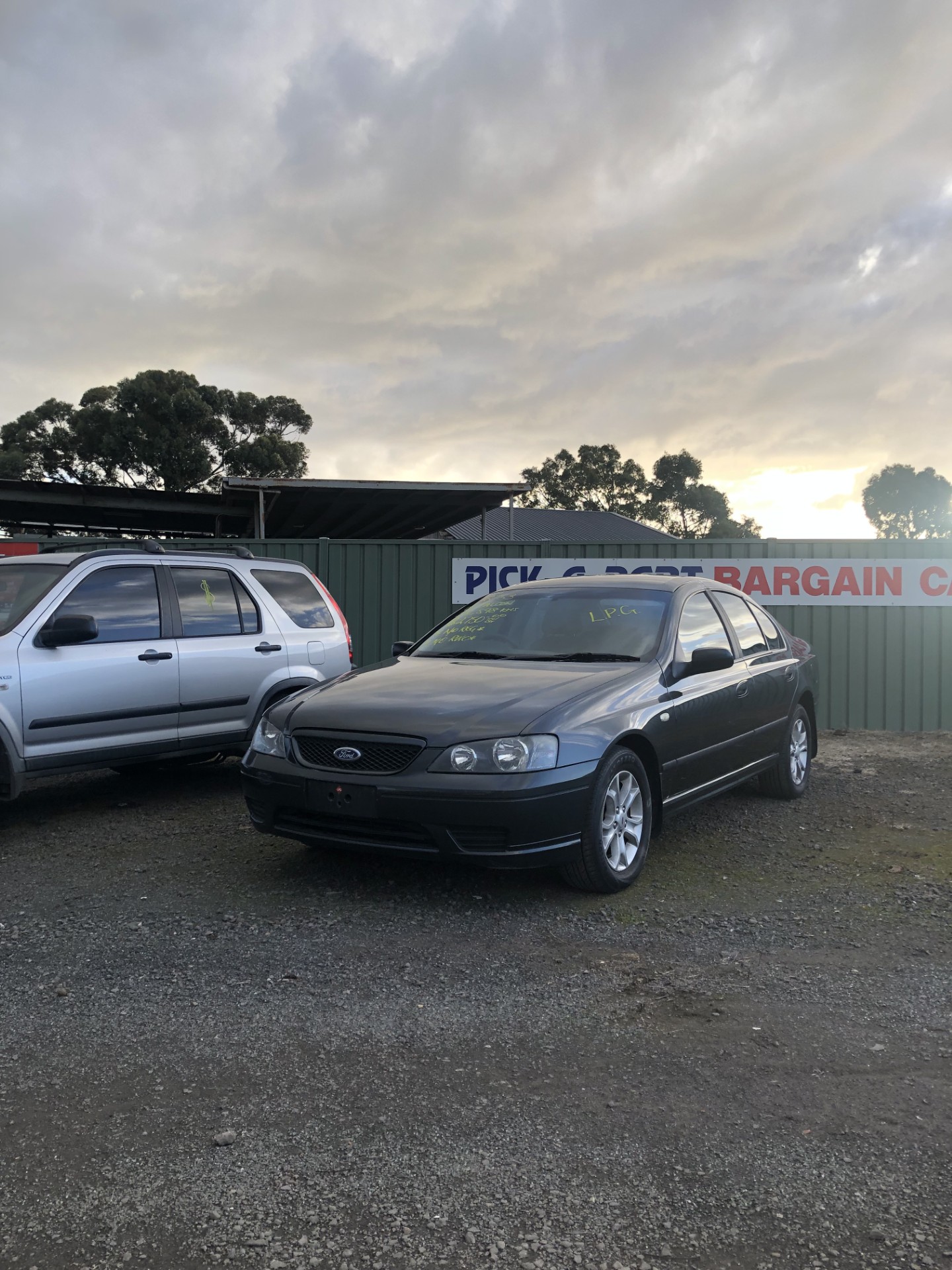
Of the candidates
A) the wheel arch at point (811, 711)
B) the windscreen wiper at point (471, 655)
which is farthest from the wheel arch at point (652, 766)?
the wheel arch at point (811, 711)

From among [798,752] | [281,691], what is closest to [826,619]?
[798,752]

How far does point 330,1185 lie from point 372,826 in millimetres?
2155

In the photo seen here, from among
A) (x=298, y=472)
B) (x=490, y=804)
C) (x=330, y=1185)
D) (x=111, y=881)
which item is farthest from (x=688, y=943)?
(x=298, y=472)

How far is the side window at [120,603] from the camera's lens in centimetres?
632

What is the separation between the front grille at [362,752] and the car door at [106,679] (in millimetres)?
2058

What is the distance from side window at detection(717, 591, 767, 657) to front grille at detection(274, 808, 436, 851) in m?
2.97

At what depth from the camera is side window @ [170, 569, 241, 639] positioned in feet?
22.7

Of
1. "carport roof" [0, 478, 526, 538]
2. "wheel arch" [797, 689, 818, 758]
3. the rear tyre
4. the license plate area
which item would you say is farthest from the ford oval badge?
"carport roof" [0, 478, 526, 538]

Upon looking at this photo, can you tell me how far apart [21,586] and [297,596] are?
2.12 m

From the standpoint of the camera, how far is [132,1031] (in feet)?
10.5

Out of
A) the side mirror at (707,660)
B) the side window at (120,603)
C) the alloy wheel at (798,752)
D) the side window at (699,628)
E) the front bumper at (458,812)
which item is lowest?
the alloy wheel at (798,752)

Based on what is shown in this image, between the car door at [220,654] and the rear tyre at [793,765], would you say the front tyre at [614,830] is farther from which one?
the car door at [220,654]

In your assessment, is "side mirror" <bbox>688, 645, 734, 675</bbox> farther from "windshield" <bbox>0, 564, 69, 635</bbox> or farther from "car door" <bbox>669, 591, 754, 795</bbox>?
"windshield" <bbox>0, 564, 69, 635</bbox>

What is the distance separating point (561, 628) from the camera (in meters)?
5.80
